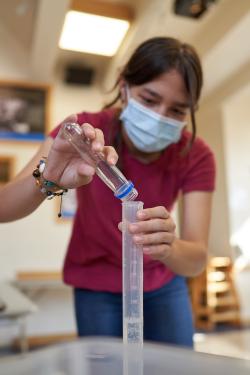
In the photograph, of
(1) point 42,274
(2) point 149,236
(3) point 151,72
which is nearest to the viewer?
(2) point 149,236

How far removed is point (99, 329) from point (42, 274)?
2.03 m

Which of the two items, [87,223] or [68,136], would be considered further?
[87,223]

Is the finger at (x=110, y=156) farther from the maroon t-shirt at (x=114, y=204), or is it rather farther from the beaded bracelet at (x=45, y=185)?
the maroon t-shirt at (x=114, y=204)

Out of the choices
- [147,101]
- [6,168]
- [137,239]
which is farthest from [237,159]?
[137,239]

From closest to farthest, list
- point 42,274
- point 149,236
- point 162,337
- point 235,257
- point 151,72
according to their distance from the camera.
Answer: point 149,236 < point 151,72 < point 162,337 < point 42,274 < point 235,257

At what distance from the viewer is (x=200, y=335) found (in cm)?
294

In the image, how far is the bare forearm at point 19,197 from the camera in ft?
2.17

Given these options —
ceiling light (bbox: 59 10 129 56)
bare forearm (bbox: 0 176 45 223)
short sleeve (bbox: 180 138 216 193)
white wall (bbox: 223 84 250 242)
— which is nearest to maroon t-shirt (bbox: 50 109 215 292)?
short sleeve (bbox: 180 138 216 193)

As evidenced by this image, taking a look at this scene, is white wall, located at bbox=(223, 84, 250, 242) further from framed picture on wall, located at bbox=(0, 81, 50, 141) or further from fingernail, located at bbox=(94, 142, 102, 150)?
fingernail, located at bbox=(94, 142, 102, 150)

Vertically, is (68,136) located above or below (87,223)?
above

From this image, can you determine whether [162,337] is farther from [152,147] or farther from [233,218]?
[233,218]

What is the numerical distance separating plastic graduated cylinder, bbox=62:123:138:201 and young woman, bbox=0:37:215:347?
25cm

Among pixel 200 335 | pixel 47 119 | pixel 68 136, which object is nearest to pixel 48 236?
pixel 47 119

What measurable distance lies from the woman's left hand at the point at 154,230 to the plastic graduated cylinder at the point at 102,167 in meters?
0.03
